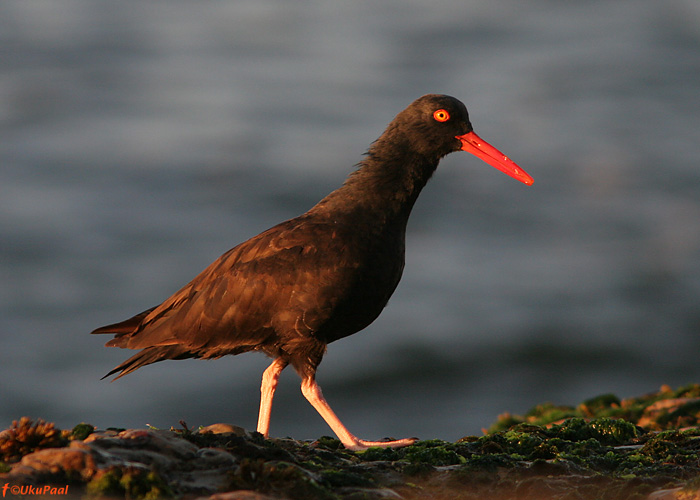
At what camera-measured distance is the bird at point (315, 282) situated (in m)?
6.56

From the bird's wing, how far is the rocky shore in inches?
45.3

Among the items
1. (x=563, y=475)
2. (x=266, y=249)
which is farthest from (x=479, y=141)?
(x=563, y=475)

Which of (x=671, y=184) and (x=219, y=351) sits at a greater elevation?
(x=671, y=184)

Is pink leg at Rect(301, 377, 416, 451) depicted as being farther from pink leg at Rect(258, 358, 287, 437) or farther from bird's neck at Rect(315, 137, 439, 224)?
bird's neck at Rect(315, 137, 439, 224)

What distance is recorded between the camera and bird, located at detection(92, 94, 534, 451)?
656cm

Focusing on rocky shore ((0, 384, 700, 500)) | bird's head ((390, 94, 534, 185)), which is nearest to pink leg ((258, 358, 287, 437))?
rocky shore ((0, 384, 700, 500))

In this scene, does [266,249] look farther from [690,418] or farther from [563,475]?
[690,418]

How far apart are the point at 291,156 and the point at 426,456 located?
2042 cm

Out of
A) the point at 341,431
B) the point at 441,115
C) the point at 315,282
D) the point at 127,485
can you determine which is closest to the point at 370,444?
the point at 341,431

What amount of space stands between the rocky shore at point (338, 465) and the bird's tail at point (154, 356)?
1747mm

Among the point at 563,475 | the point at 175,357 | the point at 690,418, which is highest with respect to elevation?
the point at 175,357

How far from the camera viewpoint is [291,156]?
25.3 m

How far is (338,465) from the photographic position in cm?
521

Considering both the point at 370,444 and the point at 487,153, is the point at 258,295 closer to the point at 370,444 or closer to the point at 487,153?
the point at 370,444
